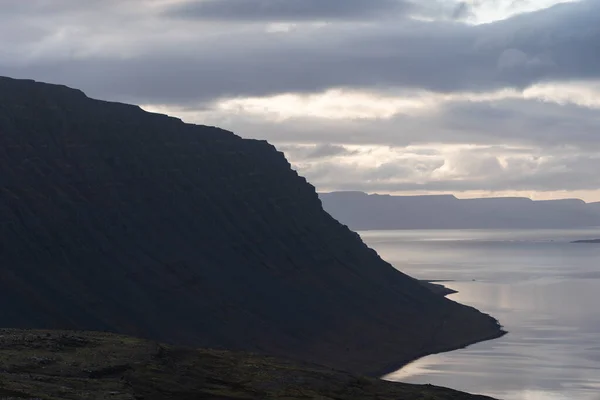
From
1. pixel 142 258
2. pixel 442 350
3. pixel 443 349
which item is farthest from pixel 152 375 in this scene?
pixel 443 349

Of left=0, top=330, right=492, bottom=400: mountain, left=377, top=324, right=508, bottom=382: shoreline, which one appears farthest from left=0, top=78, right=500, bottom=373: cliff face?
left=0, top=330, right=492, bottom=400: mountain

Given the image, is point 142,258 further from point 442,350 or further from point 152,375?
point 152,375

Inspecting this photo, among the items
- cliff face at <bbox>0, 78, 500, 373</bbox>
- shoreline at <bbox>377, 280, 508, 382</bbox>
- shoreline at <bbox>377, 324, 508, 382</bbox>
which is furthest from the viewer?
shoreline at <bbox>377, 280, 508, 382</bbox>

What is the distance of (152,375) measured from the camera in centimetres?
8181

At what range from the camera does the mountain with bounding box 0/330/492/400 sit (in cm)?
7425

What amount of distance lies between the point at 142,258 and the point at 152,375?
297ft

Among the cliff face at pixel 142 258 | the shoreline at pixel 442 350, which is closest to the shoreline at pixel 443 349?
the shoreline at pixel 442 350

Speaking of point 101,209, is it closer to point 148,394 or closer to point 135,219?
point 135,219

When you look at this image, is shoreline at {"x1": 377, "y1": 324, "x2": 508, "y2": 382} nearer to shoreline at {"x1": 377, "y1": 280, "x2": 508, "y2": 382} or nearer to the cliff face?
shoreline at {"x1": 377, "y1": 280, "x2": 508, "y2": 382}

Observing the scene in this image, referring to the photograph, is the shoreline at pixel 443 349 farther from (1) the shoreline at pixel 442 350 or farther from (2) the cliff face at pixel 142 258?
(2) the cliff face at pixel 142 258

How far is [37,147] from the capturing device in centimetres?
17025

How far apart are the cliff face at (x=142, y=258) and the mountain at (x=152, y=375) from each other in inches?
2029

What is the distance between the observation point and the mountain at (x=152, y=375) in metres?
74.2

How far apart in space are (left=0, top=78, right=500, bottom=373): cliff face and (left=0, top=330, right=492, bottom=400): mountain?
169 ft
